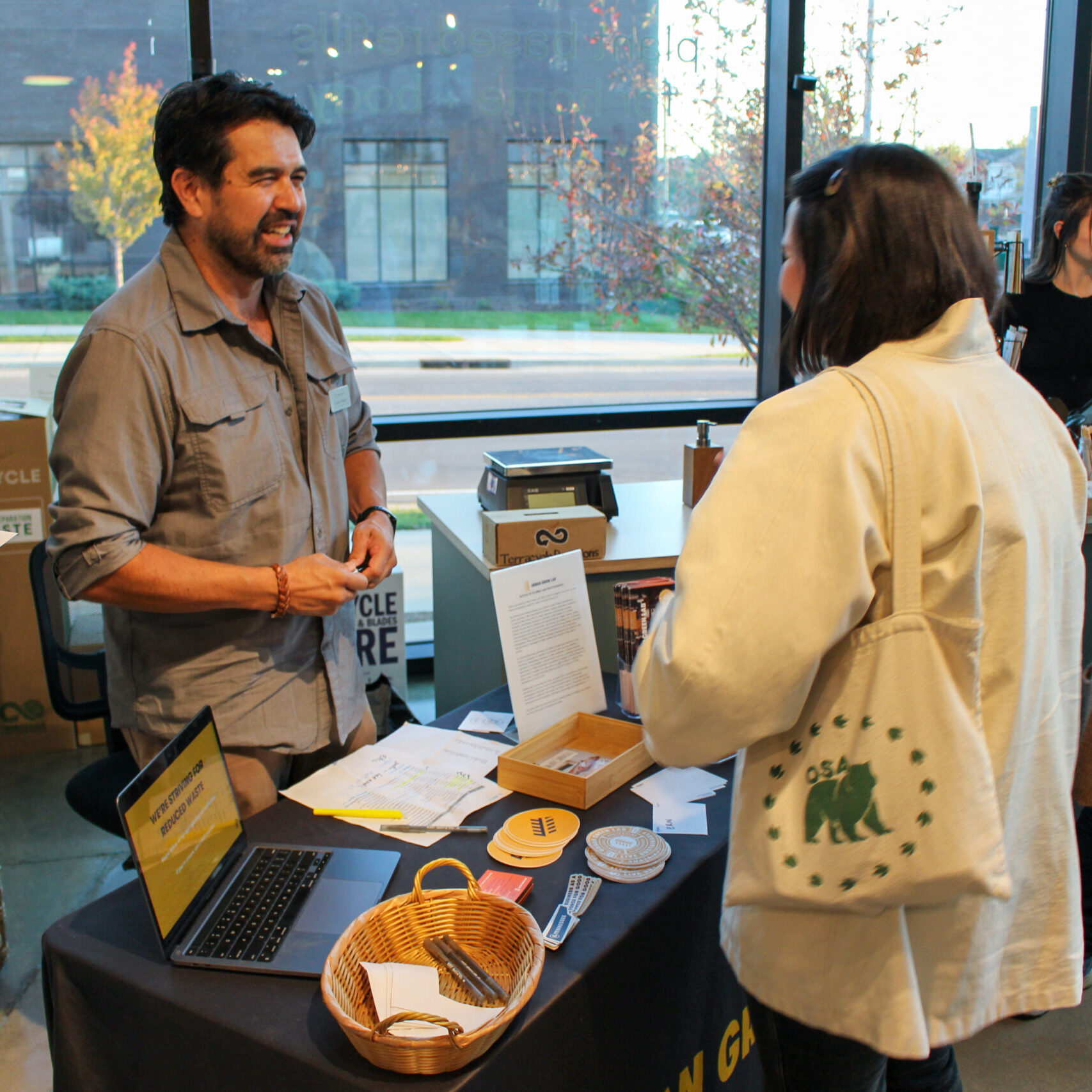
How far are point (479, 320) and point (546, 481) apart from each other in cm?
155

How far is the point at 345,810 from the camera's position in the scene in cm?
157

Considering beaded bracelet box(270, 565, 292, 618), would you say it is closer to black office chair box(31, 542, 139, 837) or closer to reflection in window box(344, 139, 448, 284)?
black office chair box(31, 542, 139, 837)

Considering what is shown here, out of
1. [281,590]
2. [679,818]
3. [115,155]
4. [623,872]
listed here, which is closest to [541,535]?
[281,590]

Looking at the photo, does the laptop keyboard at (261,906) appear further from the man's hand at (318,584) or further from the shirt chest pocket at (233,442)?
the shirt chest pocket at (233,442)

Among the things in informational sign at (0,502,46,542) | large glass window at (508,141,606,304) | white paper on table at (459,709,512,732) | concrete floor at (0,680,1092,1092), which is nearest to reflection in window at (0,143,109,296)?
informational sign at (0,502,46,542)

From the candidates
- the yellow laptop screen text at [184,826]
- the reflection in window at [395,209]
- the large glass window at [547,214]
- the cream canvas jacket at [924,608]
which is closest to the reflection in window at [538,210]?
the large glass window at [547,214]

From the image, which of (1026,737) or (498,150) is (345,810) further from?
(498,150)

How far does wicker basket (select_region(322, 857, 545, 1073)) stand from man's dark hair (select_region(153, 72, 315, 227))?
4.08 ft

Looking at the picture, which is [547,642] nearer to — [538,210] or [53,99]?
[538,210]

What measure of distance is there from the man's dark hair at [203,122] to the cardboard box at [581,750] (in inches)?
44.1

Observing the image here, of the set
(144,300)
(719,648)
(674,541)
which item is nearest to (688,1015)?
(719,648)

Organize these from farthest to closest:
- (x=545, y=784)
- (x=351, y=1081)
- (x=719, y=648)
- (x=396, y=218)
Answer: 1. (x=396, y=218)
2. (x=545, y=784)
3. (x=351, y=1081)
4. (x=719, y=648)

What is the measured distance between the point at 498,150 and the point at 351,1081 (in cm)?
336

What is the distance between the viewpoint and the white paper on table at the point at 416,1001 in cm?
108
